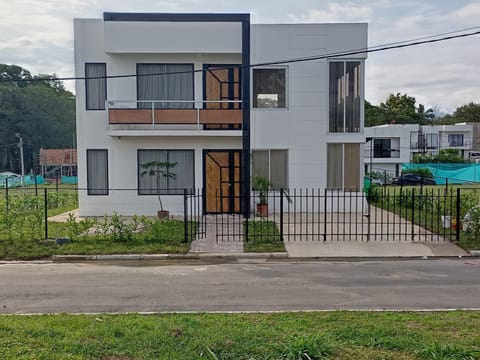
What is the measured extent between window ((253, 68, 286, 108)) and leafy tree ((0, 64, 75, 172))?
55.7m

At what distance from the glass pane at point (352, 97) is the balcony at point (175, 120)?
14.0 feet

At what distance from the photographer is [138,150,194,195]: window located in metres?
18.2

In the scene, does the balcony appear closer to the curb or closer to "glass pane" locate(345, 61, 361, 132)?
"glass pane" locate(345, 61, 361, 132)

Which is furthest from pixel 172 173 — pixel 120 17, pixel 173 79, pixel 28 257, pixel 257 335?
pixel 257 335

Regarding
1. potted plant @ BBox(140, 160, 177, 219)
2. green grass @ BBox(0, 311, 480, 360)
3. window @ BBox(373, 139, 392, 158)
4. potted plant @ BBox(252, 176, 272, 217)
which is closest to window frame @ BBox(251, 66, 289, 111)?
potted plant @ BBox(252, 176, 272, 217)

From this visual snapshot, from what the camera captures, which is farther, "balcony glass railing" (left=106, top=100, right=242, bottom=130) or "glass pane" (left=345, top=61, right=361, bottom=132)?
"glass pane" (left=345, top=61, right=361, bottom=132)

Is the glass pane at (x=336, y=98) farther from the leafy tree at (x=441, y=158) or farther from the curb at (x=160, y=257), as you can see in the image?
the leafy tree at (x=441, y=158)

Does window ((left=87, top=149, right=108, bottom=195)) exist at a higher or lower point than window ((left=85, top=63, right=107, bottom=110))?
lower

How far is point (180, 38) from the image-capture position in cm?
1750

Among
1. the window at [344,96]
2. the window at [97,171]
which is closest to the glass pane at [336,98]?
the window at [344,96]

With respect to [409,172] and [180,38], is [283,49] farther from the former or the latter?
[409,172]

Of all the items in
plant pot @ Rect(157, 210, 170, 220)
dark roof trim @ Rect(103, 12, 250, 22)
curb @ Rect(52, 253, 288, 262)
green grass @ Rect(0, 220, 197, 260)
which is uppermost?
dark roof trim @ Rect(103, 12, 250, 22)

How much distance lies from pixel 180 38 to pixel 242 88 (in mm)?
3010

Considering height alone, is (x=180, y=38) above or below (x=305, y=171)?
above
